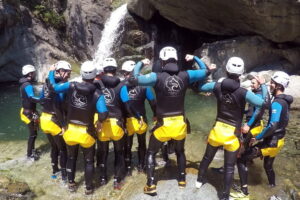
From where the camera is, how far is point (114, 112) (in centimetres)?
620

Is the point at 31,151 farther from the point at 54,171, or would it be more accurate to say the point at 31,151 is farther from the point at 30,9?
the point at 30,9

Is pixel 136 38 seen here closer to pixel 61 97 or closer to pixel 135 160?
pixel 135 160

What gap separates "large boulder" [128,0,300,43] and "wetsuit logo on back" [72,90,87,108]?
1054cm

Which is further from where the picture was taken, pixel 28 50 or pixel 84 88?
pixel 28 50

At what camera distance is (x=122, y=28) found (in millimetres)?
20844

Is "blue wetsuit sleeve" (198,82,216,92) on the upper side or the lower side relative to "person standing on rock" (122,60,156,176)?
upper

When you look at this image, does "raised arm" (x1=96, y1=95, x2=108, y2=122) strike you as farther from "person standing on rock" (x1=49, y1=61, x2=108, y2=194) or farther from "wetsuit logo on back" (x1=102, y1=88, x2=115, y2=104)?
"wetsuit logo on back" (x1=102, y1=88, x2=115, y2=104)

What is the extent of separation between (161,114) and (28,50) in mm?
14001

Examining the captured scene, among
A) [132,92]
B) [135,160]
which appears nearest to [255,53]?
[135,160]

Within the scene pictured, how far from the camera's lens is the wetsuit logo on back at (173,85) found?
554 cm

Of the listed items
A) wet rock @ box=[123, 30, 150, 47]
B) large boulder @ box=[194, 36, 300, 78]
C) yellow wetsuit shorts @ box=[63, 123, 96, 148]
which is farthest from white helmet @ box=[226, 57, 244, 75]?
wet rock @ box=[123, 30, 150, 47]

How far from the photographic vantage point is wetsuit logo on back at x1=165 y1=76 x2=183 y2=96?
5.54 metres

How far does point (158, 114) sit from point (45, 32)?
14699mm

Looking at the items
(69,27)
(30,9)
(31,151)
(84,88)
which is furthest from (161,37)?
(84,88)
